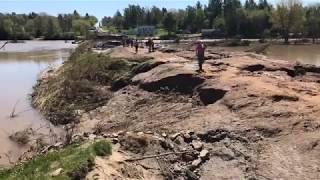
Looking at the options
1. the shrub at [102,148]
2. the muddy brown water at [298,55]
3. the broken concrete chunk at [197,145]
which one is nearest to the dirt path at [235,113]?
the broken concrete chunk at [197,145]

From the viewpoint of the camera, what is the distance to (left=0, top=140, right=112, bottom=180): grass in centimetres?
1173

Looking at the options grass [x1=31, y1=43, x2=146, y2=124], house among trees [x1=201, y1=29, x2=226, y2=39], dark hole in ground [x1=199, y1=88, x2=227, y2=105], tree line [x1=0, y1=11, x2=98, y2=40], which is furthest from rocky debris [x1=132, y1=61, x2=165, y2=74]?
tree line [x1=0, y1=11, x2=98, y2=40]

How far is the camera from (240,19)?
12188 cm

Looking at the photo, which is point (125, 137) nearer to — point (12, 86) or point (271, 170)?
point (271, 170)

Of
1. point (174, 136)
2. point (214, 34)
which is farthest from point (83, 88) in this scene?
point (214, 34)

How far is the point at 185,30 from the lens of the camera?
145m

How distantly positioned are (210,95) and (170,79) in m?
4.70

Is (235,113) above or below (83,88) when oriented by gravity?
above

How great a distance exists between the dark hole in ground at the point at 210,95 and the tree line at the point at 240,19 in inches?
3080

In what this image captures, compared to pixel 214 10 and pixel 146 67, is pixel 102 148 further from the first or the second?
pixel 214 10

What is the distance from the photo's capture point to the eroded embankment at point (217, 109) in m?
13.2

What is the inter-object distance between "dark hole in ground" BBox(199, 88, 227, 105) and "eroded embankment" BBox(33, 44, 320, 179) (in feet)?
0.16

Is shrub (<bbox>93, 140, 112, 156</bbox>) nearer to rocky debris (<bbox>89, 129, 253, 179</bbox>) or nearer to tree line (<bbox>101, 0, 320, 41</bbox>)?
rocky debris (<bbox>89, 129, 253, 179</bbox>)

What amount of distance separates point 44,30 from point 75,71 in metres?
134
